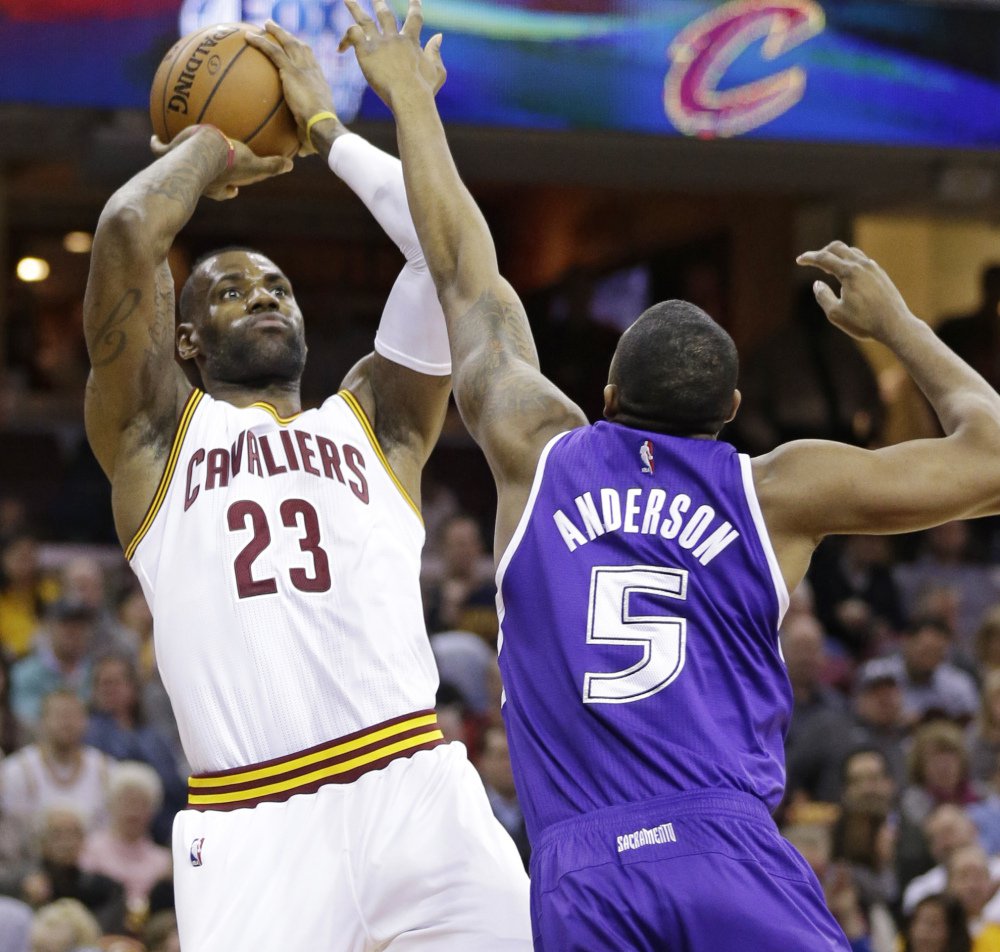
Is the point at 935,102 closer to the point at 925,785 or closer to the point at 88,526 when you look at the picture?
the point at 925,785

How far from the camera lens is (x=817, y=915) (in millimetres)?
3354

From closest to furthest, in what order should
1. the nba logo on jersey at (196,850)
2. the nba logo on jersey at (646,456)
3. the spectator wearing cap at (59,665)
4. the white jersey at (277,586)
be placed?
1. the nba logo on jersey at (646,456)
2. the nba logo on jersey at (196,850)
3. the white jersey at (277,586)
4. the spectator wearing cap at (59,665)

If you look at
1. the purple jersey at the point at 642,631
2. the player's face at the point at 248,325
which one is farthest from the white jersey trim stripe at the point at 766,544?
the player's face at the point at 248,325

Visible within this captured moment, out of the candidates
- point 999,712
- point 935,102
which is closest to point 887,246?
point 935,102

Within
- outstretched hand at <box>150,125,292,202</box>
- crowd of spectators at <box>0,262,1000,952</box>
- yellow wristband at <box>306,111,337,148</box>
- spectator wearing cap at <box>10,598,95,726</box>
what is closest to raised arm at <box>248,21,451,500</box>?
yellow wristband at <box>306,111,337,148</box>

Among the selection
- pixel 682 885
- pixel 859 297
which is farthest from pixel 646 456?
pixel 682 885

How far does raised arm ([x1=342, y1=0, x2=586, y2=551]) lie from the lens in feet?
12.2

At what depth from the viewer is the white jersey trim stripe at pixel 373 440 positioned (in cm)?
460

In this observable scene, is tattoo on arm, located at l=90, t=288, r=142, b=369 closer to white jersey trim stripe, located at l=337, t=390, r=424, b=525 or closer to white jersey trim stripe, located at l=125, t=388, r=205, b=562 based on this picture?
white jersey trim stripe, located at l=125, t=388, r=205, b=562

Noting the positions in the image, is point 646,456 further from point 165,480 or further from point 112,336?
point 112,336

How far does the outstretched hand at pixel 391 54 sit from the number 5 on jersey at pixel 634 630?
4.80 ft

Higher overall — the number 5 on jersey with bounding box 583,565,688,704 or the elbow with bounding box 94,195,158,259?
the elbow with bounding box 94,195,158,259

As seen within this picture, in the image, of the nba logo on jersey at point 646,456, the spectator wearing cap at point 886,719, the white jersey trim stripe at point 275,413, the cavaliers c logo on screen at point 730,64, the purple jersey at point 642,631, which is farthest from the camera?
the cavaliers c logo on screen at point 730,64

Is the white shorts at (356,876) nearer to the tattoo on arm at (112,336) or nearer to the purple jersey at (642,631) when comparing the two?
the purple jersey at (642,631)
